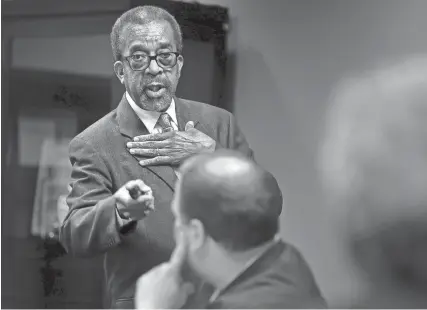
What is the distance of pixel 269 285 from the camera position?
147 centimetres

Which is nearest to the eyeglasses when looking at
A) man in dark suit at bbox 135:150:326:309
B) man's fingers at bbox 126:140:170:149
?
man's fingers at bbox 126:140:170:149

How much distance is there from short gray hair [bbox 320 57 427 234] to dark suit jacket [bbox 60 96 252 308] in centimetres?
30

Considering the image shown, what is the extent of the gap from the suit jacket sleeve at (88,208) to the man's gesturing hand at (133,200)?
23mm

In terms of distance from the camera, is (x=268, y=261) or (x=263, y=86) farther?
(x=263, y=86)

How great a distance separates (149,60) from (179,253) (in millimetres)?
540

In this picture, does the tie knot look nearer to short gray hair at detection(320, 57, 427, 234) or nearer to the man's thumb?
the man's thumb

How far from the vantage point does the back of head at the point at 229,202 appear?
1596 millimetres

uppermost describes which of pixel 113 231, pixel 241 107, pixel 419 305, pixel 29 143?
pixel 241 107

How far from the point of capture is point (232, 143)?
1932mm

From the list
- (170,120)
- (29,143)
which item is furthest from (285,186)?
(29,143)

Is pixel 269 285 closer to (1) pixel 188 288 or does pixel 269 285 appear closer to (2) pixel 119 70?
(1) pixel 188 288

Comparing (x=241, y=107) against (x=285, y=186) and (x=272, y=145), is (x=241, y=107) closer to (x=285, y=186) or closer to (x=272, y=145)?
(x=272, y=145)

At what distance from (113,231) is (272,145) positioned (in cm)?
54

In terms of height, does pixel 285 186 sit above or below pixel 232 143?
below
